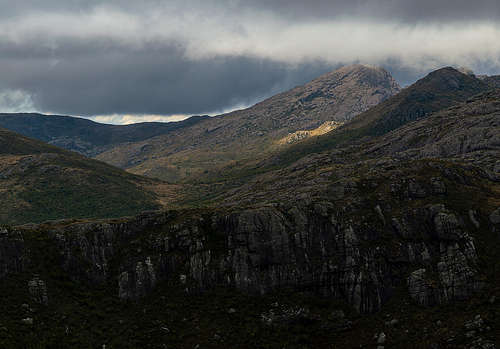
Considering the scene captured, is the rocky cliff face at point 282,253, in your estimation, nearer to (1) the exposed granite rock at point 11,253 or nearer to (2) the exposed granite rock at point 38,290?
(1) the exposed granite rock at point 11,253

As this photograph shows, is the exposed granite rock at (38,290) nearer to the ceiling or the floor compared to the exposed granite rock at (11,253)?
nearer to the floor

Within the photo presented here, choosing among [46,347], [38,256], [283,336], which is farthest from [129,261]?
[283,336]

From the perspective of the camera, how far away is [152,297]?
353 ft

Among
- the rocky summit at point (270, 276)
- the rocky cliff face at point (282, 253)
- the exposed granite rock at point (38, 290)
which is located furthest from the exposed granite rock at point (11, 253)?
the exposed granite rock at point (38, 290)

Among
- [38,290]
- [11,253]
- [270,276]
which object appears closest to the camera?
[38,290]

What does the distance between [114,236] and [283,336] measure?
2244 inches

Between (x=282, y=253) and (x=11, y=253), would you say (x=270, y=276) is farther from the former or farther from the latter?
(x=11, y=253)

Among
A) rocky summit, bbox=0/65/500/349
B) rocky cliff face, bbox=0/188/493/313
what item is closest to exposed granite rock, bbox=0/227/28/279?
rocky cliff face, bbox=0/188/493/313

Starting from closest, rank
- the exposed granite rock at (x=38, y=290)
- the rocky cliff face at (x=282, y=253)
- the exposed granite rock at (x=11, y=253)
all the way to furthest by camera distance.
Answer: the exposed granite rock at (x=38, y=290) < the exposed granite rock at (x=11, y=253) < the rocky cliff face at (x=282, y=253)

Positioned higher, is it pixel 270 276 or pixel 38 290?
pixel 38 290

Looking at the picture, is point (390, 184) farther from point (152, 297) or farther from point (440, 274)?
point (152, 297)

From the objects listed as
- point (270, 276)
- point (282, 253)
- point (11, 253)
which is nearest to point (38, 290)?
point (11, 253)

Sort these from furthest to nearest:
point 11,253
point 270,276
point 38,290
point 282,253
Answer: point 282,253, point 270,276, point 11,253, point 38,290

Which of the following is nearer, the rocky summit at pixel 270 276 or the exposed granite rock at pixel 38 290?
the rocky summit at pixel 270 276
